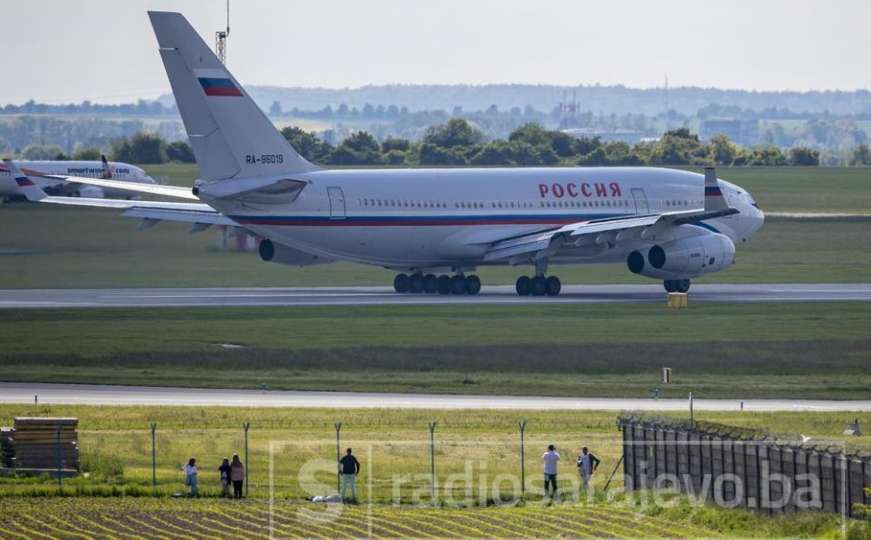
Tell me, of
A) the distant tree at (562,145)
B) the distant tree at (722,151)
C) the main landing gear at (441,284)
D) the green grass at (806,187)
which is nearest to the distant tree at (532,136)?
the distant tree at (562,145)

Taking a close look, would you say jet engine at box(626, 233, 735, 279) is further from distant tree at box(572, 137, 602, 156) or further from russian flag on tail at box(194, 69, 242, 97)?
distant tree at box(572, 137, 602, 156)

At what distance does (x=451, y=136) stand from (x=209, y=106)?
9335cm

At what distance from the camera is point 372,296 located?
252ft

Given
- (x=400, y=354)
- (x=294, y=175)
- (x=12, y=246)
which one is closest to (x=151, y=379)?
(x=400, y=354)

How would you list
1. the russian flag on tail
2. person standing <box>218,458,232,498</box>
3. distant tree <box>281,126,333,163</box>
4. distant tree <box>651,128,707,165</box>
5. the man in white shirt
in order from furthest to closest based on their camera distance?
distant tree <box>281,126,333,163</box> → distant tree <box>651,128,707,165</box> → the russian flag on tail → person standing <box>218,458,232,498</box> → the man in white shirt

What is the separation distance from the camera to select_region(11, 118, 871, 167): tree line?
151 metres

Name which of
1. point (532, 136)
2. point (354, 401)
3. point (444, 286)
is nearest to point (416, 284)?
point (444, 286)

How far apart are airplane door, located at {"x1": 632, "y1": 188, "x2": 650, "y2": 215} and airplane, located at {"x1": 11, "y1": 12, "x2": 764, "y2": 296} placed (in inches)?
2.4

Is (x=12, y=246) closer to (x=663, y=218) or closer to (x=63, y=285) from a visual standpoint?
(x=63, y=285)

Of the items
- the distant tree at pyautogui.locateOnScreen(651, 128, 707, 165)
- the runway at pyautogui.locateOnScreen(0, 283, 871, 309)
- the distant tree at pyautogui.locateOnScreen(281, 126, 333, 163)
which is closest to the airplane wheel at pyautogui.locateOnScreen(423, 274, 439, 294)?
the runway at pyautogui.locateOnScreen(0, 283, 871, 309)

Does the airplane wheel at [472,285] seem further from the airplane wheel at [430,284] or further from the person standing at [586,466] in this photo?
the person standing at [586,466]

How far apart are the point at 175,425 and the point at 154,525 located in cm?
1129

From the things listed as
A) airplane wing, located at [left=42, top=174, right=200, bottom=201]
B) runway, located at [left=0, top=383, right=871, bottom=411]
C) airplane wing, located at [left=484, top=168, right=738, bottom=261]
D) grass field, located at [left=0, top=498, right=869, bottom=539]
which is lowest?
grass field, located at [left=0, top=498, right=869, bottom=539]

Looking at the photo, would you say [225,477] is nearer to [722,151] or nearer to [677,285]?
[677,285]
